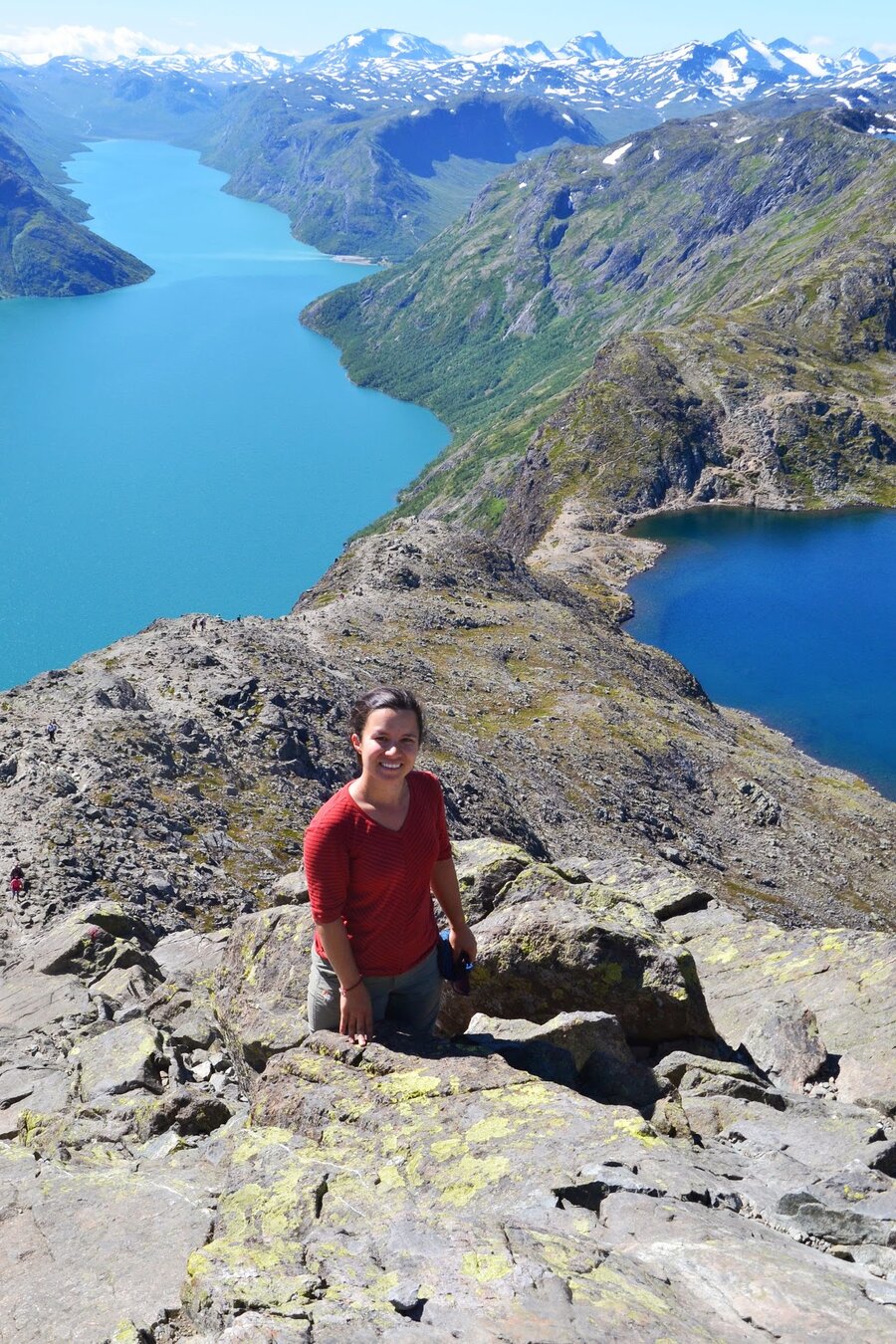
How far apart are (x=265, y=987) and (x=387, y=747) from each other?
7.05m

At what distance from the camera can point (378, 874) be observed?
11.9 m

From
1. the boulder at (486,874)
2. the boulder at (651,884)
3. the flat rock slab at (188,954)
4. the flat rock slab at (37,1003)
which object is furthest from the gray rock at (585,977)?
the flat rock slab at (188,954)

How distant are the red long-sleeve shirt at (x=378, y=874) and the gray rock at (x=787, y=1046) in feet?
26.8

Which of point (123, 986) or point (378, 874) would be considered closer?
point (378, 874)

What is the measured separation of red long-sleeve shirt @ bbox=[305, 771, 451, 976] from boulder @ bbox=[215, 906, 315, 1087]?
3229 millimetres

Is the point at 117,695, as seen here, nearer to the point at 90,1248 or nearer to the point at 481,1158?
the point at 90,1248

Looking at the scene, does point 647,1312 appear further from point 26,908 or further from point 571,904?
point 26,908

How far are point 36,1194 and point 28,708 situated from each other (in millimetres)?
35868

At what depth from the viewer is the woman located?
11523 millimetres

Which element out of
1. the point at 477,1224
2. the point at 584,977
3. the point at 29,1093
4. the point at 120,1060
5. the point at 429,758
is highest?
the point at 429,758

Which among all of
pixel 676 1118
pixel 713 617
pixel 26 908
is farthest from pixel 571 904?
pixel 713 617

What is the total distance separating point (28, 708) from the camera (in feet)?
146

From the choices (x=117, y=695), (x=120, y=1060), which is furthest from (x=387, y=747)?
(x=117, y=695)

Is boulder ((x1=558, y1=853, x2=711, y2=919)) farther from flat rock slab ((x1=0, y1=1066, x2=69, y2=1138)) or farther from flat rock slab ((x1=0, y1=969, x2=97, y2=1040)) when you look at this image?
flat rock slab ((x1=0, y1=1066, x2=69, y2=1138))
